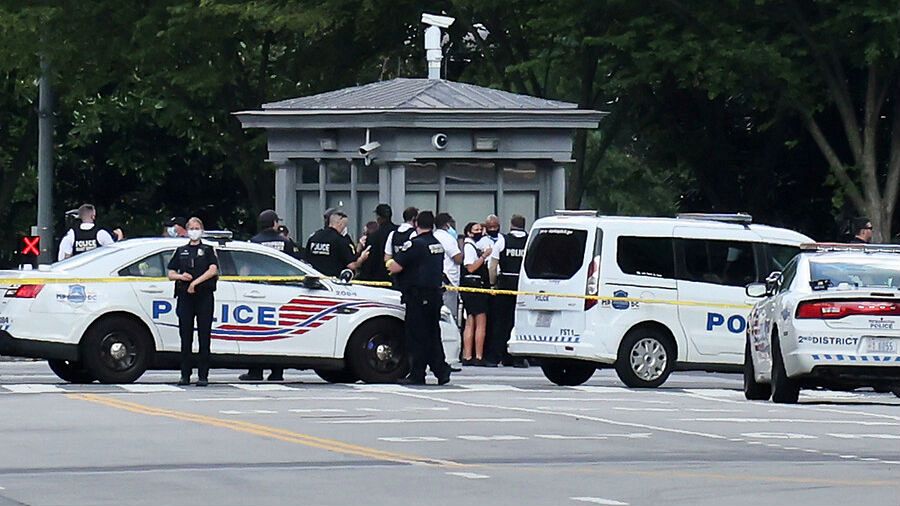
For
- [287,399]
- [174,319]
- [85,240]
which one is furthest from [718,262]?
[85,240]

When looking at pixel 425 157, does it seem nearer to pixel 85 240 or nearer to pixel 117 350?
pixel 85 240

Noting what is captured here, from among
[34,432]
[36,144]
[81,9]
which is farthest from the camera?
[36,144]

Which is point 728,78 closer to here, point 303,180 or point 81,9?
point 303,180

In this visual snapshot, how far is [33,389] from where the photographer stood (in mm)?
21922

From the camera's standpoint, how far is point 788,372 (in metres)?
20.7

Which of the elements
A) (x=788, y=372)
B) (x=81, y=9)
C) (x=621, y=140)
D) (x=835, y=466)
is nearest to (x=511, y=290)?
(x=788, y=372)

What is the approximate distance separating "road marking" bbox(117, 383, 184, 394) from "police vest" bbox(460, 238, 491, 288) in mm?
6039

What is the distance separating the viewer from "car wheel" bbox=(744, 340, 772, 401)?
867 inches

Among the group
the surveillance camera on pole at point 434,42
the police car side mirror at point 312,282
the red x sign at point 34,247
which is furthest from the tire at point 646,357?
the red x sign at point 34,247

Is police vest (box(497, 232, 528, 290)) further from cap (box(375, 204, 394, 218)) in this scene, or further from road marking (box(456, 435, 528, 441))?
road marking (box(456, 435, 528, 441))

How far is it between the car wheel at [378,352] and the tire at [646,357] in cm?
217

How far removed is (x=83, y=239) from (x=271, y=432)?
11339 millimetres

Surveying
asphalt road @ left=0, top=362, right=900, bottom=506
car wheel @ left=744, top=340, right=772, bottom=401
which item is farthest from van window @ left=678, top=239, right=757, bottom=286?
car wheel @ left=744, top=340, right=772, bottom=401

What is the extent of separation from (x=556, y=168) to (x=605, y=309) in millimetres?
7591
